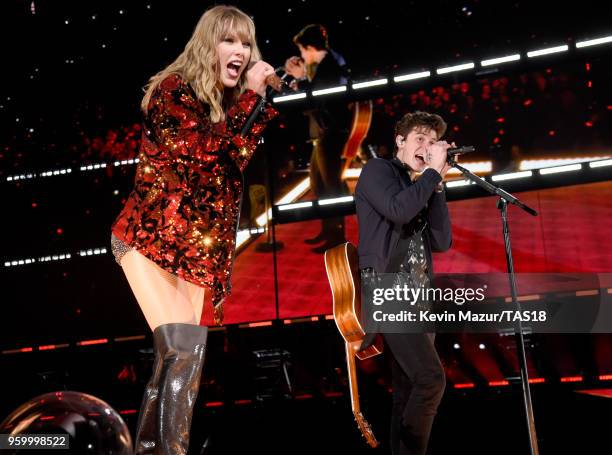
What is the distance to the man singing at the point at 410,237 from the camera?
2289mm

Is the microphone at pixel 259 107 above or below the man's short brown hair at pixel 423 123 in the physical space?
below

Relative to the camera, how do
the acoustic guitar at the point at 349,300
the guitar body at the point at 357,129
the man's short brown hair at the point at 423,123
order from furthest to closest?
1. the guitar body at the point at 357,129
2. the man's short brown hair at the point at 423,123
3. the acoustic guitar at the point at 349,300

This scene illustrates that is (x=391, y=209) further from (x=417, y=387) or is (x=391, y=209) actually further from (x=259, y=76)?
(x=259, y=76)

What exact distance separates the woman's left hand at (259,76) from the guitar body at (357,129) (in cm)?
257

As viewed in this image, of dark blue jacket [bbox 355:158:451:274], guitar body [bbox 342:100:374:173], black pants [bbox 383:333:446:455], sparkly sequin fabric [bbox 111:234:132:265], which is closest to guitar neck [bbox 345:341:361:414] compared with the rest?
black pants [bbox 383:333:446:455]

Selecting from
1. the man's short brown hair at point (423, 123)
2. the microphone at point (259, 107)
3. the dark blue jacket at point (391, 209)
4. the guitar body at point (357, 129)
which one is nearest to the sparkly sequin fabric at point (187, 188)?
the microphone at point (259, 107)

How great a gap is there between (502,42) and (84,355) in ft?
11.5

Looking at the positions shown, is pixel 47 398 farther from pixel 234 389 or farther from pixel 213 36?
pixel 234 389

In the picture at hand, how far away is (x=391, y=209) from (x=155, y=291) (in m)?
1.00

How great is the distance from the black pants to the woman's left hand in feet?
3.42

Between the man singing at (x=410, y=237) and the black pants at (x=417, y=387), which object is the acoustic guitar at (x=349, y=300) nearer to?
the man singing at (x=410, y=237)

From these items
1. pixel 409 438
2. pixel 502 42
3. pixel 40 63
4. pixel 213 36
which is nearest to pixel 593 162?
pixel 502 42

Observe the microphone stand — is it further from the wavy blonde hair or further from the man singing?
the wavy blonde hair

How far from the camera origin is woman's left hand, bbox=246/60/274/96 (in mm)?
1821
